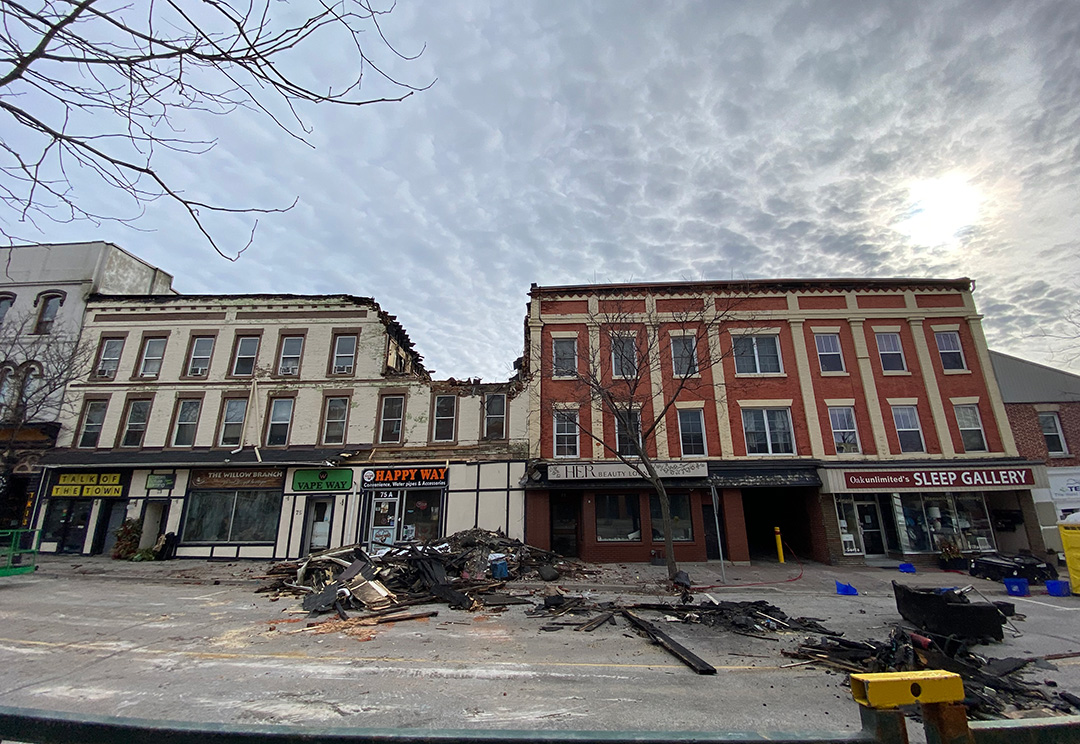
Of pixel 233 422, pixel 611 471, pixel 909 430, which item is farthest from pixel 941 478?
pixel 233 422

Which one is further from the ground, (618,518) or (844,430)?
(844,430)

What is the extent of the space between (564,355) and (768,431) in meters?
9.07

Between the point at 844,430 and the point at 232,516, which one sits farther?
the point at 232,516

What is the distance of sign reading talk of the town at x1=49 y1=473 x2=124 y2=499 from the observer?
846 inches

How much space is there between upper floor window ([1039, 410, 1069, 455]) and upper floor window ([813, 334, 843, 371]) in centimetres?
1068

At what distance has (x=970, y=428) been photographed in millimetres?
20406

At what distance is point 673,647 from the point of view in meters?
8.25

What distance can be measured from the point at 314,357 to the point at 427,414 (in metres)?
6.25

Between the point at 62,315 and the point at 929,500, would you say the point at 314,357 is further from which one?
the point at 929,500

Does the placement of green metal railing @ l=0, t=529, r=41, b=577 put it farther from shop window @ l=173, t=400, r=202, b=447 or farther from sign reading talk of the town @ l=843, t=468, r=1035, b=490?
sign reading talk of the town @ l=843, t=468, r=1035, b=490

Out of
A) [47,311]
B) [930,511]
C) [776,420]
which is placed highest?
[47,311]

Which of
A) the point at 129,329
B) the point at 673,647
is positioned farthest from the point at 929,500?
the point at 129,329

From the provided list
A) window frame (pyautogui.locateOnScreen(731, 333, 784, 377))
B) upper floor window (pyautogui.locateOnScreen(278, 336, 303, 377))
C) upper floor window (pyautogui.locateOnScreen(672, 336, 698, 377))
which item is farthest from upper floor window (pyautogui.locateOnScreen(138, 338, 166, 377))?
window frame (pyautogui.locateOnScreen(731, 333, 784, 377))

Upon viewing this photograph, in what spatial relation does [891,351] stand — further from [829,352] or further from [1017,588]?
[1017,588]
